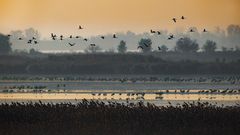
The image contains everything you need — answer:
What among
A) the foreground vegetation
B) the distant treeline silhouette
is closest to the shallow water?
the distant treeline silhouette

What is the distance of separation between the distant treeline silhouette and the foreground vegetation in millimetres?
58261

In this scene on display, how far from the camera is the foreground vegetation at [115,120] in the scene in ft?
128

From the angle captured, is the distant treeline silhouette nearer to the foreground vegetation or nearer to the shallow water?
the shallow water

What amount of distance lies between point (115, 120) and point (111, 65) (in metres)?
65.5

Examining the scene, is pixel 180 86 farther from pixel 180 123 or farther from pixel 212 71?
pixel 180 123

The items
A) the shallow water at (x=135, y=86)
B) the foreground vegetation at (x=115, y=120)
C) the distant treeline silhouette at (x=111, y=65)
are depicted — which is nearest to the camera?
the foreground vegetation at (x=115, y=120)

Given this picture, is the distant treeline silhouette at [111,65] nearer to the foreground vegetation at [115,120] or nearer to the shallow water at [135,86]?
the shallow water at [135,86]

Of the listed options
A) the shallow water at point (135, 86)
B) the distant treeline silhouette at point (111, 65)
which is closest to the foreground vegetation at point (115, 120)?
the shallow water at point (135, 86)

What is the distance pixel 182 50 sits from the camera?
472ft

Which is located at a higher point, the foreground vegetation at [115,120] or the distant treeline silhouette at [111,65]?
the distant treeline silhouette at [111,65]

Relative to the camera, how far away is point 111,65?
349ft

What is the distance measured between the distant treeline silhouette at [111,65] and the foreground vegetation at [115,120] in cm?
5826

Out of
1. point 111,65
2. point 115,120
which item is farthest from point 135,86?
point 115,120

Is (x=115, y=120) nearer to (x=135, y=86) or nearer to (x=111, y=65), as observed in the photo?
(x=135, y=86)
